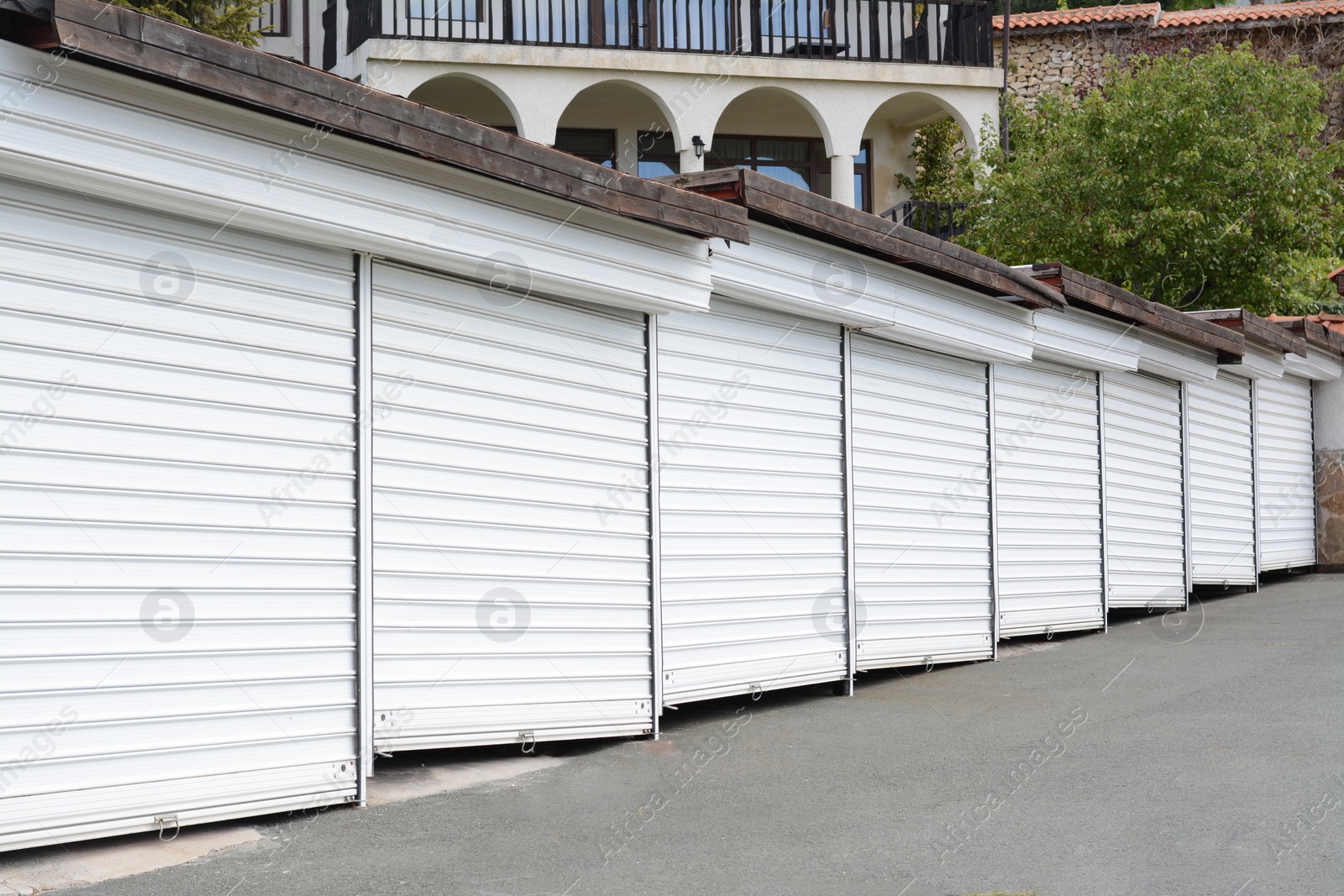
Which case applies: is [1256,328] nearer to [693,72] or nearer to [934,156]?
[693,72]

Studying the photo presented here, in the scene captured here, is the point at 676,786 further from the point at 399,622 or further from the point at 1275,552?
the point at 1275,552

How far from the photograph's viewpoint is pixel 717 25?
75.6ft

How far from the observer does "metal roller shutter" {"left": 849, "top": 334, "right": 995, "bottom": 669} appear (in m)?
9.85

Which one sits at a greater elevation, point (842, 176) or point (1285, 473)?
point (842, 176)

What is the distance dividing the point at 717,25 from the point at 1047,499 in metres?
13.8

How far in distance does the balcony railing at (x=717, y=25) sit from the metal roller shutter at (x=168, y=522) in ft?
54.8

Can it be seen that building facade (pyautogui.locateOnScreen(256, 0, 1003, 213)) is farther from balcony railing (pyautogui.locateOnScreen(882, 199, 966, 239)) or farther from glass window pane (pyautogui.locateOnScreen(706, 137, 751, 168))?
balcony railing (pyautogui.locateOnScreen(882, 199, 966, 239))

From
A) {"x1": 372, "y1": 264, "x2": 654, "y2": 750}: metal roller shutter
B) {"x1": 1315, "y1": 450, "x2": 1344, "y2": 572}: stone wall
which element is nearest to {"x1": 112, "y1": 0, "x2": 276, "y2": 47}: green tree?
{"x1": 372, "y1": 264, "x2": 654, "y2": 750}: metal roller shutter

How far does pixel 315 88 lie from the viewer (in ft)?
17.5

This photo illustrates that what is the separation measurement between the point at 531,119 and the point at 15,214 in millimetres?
17281

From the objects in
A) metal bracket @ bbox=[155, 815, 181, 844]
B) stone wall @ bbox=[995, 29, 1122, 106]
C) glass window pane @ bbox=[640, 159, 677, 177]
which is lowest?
metal bracket @ bbox=[155, 815, 181, 844]

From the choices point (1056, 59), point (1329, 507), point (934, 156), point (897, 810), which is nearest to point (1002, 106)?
point (934, 156)

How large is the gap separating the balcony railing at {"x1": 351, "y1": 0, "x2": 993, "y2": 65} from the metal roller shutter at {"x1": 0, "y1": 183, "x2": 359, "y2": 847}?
1669 cm

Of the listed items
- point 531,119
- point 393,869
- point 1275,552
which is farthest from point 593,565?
point 531,119
